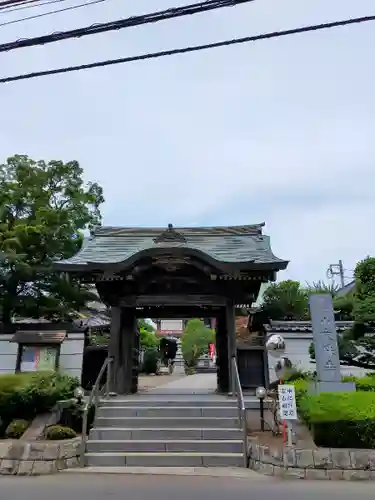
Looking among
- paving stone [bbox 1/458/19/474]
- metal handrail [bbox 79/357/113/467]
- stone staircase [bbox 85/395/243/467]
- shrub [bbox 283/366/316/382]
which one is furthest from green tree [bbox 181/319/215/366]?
paving stone [bbox 1/458/19/474]

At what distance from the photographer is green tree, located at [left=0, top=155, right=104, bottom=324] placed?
13.4m

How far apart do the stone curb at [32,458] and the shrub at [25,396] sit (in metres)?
1.26

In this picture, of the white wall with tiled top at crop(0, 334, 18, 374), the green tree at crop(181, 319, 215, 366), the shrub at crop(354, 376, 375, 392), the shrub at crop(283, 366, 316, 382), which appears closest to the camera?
the shrub at crop(354, 376, 375, 392)

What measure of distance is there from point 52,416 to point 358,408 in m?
5.70

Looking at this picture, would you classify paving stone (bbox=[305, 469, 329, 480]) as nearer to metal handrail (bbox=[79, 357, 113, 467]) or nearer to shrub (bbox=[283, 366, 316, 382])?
metal handrail (bbox=[79, 357, 113, 467])

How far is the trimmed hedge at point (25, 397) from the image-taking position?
26.5ft

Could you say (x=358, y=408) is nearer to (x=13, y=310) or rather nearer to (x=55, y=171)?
(x=13, y=310)

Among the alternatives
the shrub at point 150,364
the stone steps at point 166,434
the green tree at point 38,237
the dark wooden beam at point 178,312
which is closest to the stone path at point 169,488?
the stone steps at point 166,434

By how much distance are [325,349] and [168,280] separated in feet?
13.9

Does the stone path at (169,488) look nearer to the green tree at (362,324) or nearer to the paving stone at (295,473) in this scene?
the paving stone at (295,473)

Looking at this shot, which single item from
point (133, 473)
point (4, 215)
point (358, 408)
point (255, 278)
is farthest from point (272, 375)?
point (4, 215)

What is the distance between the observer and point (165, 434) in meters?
7.72

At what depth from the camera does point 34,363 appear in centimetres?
1112

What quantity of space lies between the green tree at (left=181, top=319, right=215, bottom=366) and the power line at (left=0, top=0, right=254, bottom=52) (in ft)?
105
